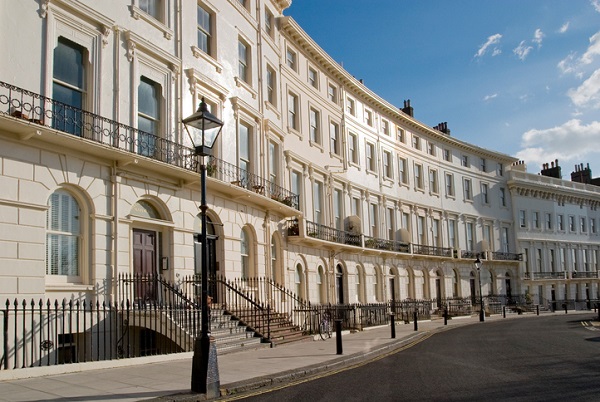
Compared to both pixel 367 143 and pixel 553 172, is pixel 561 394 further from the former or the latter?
pixel 553 172

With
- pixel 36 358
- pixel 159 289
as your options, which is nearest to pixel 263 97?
pixel 159 289

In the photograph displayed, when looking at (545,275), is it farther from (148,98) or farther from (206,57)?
(148,98)

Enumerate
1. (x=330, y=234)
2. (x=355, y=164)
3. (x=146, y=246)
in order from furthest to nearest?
(x=355, y=164)
(x=330, y=234)
(x=146, y=246)

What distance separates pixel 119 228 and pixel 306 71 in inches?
735

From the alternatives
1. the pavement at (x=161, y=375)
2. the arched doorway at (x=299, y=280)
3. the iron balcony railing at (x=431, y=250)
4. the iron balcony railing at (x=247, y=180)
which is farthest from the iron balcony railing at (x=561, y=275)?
the pavement at (x=161, y=375)

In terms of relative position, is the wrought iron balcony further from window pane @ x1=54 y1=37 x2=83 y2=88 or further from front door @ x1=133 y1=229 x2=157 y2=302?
window pane @ x1=54 y1=37 x2=83 y2=88

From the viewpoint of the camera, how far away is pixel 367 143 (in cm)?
3862

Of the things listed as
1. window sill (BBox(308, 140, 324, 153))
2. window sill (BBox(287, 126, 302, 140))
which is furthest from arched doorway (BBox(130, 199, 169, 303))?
window sill (BBox(308, 140, 324, 153))

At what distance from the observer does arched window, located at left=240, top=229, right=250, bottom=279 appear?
21.8 metres

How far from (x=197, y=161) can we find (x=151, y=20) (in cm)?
427

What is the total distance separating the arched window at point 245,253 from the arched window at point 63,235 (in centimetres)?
792

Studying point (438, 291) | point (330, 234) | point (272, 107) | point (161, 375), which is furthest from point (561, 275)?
point (161, 375)

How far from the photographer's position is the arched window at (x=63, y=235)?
13844mm

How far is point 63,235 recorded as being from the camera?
14172mm
